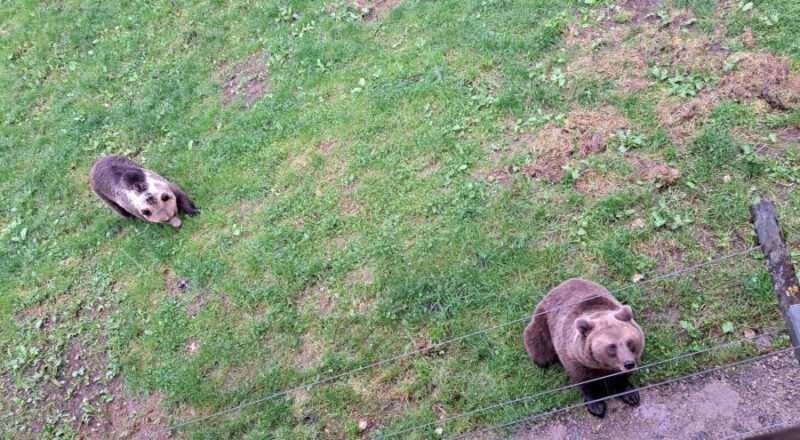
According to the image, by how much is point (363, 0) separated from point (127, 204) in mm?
4727

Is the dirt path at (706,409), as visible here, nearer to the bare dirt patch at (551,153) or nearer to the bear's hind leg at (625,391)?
the bear's hind leg at (625,391)

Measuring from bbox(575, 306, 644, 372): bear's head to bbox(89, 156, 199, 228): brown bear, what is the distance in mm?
5051

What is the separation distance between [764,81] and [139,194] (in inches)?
278

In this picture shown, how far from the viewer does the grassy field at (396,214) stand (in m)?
4.95

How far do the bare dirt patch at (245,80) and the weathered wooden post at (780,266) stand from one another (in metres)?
6.63

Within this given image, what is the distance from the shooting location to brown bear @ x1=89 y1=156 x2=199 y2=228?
6.74 metres

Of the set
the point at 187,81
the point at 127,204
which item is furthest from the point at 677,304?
the point at 187,81

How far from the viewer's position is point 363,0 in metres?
8.84

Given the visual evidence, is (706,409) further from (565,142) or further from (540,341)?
(565,142)

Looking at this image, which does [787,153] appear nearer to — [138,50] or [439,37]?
[439,37]

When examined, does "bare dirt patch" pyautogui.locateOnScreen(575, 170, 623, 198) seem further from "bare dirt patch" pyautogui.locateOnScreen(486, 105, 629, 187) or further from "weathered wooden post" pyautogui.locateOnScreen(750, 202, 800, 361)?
"weathered wooden post" pyautogui.locateOnScreen(750, 202, 800, 361)

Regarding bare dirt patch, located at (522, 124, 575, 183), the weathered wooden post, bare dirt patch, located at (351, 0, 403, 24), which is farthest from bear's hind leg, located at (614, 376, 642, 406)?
bare dirt patch, located at (351, 0, 403, 24)

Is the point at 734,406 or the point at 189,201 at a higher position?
the point at 189,201

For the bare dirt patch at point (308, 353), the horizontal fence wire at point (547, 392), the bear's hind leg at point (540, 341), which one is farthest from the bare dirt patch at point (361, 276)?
the bear's hind leg at point (540, 341)
